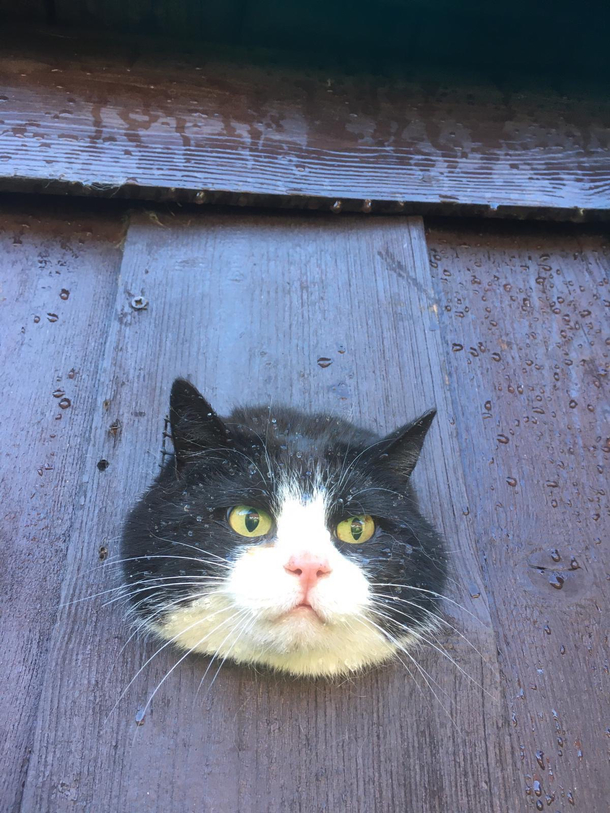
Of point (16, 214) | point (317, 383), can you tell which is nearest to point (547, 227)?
point (317, 383)

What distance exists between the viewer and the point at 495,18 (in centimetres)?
200

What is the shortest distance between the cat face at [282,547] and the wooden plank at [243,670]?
6cm

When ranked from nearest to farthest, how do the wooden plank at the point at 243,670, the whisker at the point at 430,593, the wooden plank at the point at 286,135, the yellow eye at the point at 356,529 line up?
the wooden plank at the point at 243,670
the whisker at the point at 430,593
the yellow eye at the point at 356,529
the wooden plank at the point at 286,135

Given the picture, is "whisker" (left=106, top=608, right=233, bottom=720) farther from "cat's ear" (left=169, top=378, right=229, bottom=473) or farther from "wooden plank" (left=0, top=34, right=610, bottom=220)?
"wooden plank" (left=0, top=34, right=610, bottom=220)

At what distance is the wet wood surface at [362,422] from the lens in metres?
1.29

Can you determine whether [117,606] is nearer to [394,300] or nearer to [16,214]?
[394,300]

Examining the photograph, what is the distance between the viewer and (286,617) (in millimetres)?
1298

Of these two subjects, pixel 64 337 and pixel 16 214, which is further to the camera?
pixel 16 214

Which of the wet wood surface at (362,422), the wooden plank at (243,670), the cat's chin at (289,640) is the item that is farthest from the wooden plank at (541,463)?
the cat's chin at (289,640)

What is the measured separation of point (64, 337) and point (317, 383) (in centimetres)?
72

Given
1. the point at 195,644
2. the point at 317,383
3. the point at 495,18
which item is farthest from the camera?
the point at 495,18

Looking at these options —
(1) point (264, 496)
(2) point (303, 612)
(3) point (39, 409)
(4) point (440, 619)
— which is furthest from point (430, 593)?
(3) point (39, 409)

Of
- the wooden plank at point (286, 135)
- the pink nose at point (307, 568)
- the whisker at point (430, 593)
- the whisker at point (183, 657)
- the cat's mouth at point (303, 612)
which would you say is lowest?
the whisker at point (183, 657)

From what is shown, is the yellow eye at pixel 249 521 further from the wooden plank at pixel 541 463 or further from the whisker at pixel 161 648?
the wooden plank at pixel 541 463
